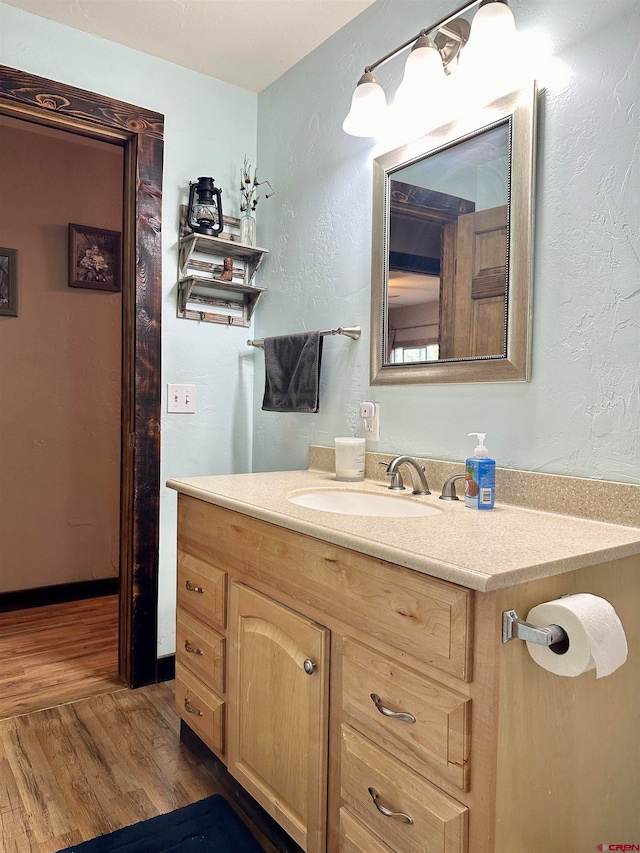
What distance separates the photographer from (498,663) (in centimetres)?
85

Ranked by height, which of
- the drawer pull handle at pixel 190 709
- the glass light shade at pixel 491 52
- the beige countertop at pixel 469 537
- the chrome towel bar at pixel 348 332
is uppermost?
the glass light shade at pixel 491 52

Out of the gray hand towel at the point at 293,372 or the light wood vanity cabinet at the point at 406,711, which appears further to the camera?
the gray hand towel at the point at 293,372

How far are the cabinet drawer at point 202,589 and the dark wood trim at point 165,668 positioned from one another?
2.05 ft

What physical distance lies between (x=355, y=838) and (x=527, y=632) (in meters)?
0.57

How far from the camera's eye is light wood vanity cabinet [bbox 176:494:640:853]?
89 centimetres

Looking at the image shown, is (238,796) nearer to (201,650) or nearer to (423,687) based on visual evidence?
(201,650)

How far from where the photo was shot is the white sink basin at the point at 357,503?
60.9 inches

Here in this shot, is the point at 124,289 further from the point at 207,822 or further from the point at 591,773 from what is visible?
the point at 591,773

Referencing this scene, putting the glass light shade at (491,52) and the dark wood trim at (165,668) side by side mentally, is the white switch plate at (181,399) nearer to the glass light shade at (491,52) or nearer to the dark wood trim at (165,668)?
the dark wood trim at (165,668)

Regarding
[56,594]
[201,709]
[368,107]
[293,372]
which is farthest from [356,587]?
[56,594]

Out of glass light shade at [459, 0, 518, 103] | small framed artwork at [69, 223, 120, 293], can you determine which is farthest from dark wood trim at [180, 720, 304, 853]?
small framed artwork at [69, 223, 120, 293]

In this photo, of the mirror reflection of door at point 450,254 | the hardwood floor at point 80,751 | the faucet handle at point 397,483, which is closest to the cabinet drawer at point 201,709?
the hardwood floor at point 80,751

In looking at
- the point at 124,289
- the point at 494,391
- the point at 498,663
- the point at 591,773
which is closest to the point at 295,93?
the point at 124,289

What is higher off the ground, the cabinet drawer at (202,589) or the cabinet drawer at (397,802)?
the cabinet drawer at (202,589)
